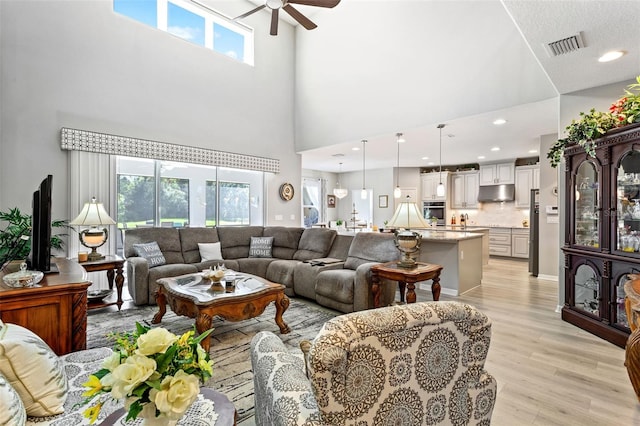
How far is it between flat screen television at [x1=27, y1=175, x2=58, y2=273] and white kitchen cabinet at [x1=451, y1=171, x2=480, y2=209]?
8979 millimetres

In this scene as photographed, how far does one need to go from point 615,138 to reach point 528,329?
204cm

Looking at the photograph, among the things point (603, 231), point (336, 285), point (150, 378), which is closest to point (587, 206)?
point (603, 231)

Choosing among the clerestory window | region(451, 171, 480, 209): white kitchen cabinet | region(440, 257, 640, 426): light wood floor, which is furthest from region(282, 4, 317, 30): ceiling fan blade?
region(451, 171, 480, 209): white kitchen cabinet

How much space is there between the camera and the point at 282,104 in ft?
22.6

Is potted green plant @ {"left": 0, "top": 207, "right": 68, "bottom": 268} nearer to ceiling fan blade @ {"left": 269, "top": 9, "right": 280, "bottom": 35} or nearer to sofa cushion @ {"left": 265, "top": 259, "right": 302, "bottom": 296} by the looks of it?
sofa cushion @ {"left": 265, "top": 259, "right": 302, "bottom": 296}

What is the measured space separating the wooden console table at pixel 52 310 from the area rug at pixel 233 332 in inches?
35.0

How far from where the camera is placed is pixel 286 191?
7008 mm

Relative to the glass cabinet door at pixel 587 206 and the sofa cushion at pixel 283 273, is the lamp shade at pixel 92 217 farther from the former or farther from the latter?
the glass cabinet door at pixel 587 206

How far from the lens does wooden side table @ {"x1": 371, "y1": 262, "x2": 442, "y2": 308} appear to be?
10.5ft

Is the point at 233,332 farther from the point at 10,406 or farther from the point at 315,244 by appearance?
the point at 10,406

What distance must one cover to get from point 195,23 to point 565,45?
5.71 metres

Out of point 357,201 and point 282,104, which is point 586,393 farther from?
point 357,201

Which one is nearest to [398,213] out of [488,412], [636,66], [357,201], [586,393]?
[586,393]

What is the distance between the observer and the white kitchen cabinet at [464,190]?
8.75 meters
